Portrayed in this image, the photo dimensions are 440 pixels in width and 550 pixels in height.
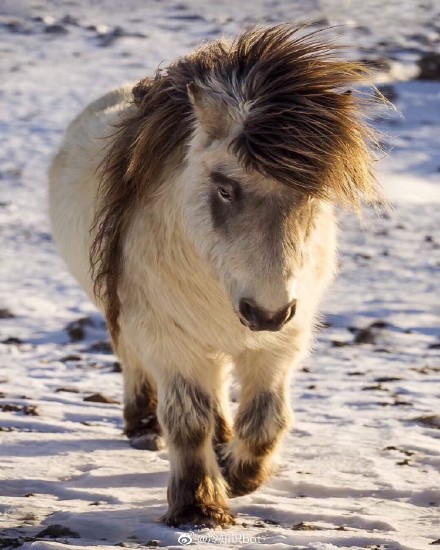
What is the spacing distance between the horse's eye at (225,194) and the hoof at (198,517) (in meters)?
1.16

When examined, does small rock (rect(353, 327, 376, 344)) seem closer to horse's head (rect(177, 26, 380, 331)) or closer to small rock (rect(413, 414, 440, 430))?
small rock (rect(413, 414, 440, 430))

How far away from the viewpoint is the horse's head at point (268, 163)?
3311 millimetres

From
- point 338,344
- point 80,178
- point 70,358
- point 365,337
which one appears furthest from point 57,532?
point 365,337

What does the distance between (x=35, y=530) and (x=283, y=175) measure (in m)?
1.47

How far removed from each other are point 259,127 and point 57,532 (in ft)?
4.96


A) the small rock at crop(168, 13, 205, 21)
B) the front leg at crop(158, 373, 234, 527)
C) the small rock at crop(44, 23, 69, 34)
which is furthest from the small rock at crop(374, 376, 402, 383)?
the small rock at crop(168, 13, 205, 21)

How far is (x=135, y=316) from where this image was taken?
4016mm

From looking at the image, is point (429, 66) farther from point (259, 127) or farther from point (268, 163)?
point (268, 163)

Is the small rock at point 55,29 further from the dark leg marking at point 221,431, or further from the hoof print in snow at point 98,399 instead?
the dark leg marking at point 221,431

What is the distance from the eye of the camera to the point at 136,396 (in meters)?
5.19

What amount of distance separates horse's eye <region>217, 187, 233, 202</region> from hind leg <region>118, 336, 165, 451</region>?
182cm

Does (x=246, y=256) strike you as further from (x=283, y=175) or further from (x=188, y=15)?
(x=188, y=15)

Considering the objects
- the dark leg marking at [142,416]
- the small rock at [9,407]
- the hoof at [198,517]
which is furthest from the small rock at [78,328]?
the hoof at [198,517]

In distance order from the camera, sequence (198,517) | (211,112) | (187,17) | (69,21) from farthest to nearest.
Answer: (187,17)
(69,21)
(198,517)
(211,112)
